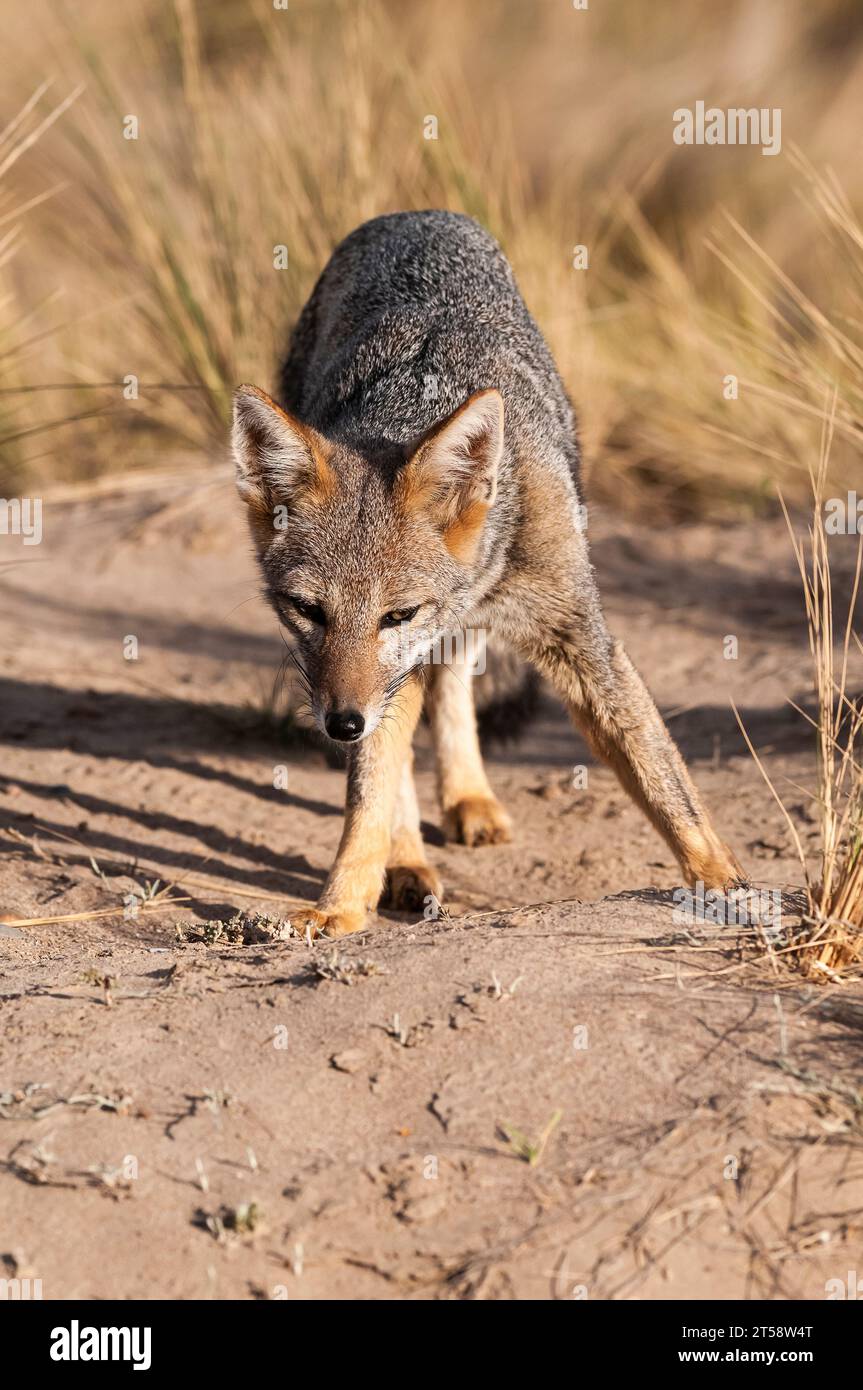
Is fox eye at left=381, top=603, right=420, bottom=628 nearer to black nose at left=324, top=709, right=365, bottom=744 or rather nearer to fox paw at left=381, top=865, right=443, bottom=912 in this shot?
black nose at left=324, top=709, right=365, bottom=744

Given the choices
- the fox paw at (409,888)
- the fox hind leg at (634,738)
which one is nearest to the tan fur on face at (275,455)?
the fox hind leg at (634,738)

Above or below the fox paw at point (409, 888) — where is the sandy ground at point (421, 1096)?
below

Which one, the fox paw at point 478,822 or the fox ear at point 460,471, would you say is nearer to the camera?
the fox ear at point 460,471

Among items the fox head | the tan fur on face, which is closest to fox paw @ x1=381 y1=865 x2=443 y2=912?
the fox head

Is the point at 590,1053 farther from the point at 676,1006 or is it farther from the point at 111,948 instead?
the point at 111,948

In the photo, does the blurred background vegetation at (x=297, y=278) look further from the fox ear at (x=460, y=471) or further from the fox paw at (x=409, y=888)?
the fox paw at (x=409, y=888)

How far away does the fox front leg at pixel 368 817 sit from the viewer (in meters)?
4.54

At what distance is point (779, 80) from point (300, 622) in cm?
1306

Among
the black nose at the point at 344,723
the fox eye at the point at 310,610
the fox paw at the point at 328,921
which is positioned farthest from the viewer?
the fox paw at the point at 328,921

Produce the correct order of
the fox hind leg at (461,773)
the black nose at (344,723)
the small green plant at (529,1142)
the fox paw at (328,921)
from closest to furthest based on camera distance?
the small green plant at (529,1142) → the black nose at (344,723) → the fox paw at (328,921) → the fox hind leg at (461,773)

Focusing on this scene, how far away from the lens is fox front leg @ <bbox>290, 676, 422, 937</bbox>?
4.54 m

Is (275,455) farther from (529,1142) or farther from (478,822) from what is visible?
(529,1142)

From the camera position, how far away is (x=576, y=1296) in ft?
8.73

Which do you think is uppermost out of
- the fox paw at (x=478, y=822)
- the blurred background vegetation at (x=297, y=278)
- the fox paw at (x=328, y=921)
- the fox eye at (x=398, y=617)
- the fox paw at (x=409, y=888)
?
the blurred background vegetation at (x=297, y=278)
